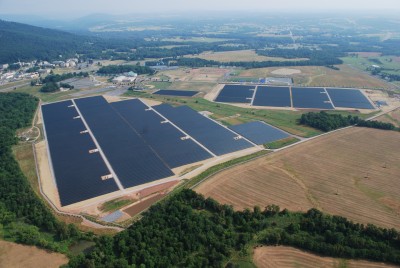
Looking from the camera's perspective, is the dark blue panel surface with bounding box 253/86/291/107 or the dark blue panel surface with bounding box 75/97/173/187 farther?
the dark blue panel surface with bounding box 253/86/291/107

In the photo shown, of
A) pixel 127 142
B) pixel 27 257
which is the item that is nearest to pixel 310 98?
pixel 127 142

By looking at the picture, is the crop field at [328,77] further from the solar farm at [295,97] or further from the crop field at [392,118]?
the crop field at [392,118]

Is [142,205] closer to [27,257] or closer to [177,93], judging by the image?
[27,257]

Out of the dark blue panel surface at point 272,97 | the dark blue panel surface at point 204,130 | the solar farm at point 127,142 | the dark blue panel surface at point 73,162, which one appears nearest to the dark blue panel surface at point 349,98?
the dark blue panel surface at point 272,97

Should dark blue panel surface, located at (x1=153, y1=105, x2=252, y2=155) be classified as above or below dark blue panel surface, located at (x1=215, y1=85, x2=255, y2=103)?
below

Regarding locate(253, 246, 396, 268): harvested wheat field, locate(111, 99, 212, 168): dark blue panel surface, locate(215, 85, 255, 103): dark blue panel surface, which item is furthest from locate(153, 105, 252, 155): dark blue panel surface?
locate(253, 246, 396, 268): harvested wheat field

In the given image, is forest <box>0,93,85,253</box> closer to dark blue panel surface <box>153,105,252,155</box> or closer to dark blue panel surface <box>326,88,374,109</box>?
dark blue panel surface <box>153,105,252,155</box>

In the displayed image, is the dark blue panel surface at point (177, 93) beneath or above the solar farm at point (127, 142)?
above
